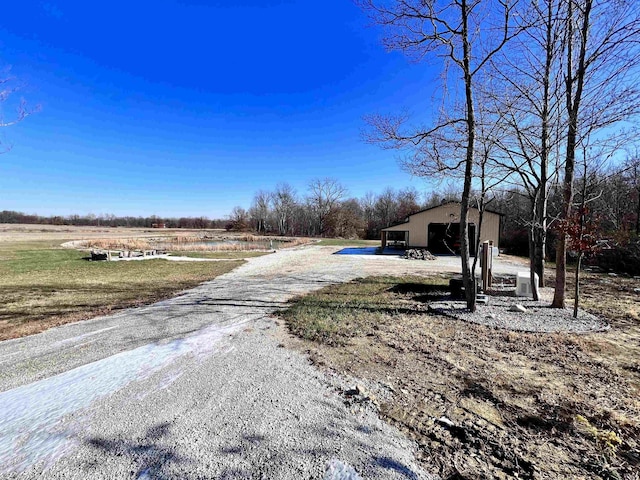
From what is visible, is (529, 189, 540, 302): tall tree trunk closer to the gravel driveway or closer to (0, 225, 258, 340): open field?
the gravel driveway

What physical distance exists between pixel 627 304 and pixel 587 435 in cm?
643

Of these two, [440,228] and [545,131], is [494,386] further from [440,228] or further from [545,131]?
[440,228]

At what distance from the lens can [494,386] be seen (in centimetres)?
293

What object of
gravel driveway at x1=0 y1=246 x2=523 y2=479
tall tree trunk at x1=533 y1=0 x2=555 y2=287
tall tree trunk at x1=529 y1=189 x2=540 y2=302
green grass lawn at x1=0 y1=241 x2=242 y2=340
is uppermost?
tall tree trunk at x1=533 y1=0 x2=555 y2=287

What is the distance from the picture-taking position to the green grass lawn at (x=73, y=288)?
5.55 meters

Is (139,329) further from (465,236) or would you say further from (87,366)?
(465,236)

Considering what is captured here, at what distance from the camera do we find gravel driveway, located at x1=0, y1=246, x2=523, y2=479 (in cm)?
190

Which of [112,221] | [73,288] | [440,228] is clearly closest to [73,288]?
[73,288]

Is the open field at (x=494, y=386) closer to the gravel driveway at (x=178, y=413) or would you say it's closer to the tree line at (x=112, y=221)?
the gravel driveway at (x=178, y=413)

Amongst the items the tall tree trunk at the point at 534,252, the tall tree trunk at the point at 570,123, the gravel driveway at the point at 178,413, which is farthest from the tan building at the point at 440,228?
A: the gravel driveway at the point at 178,413

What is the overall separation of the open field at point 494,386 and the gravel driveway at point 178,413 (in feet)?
1.21

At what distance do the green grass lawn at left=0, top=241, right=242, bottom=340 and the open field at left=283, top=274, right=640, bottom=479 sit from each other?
4.29 meters

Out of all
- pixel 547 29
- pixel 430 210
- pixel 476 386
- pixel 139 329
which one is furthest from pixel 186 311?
pixel 430 210

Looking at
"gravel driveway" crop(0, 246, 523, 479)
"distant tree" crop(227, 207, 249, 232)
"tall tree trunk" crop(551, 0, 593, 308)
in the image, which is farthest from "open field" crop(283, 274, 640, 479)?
"distant tree" crop(227, 207, 249, 232)
